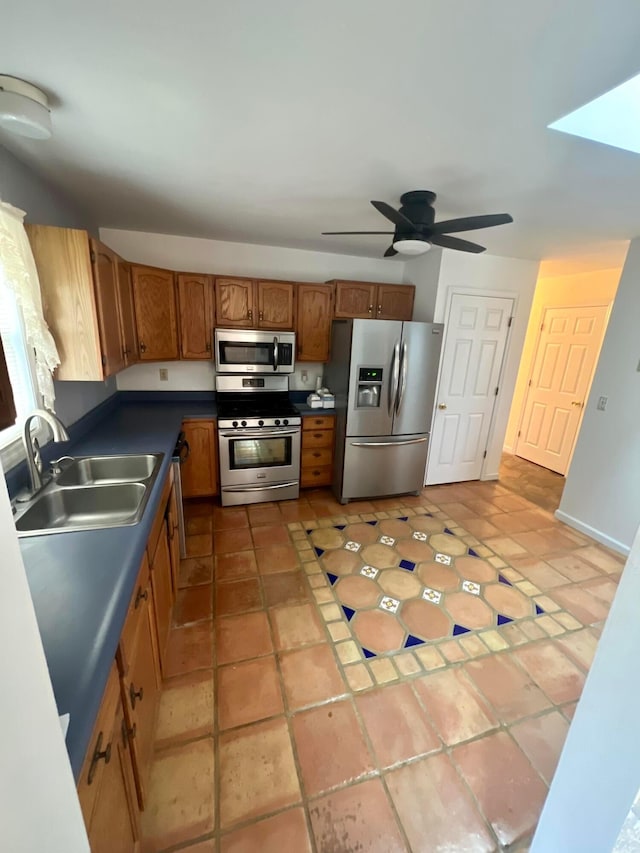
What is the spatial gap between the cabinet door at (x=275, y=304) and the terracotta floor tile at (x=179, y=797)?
2913 millimetres

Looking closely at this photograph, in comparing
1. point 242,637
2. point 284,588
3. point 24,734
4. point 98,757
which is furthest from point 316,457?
point 24,734

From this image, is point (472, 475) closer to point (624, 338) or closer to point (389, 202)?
point (624, 338)

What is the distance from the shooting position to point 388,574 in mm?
2379

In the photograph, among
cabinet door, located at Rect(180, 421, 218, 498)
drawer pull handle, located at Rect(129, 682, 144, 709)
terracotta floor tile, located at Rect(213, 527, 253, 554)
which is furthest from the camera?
cabinet door, located at Rect(180, 421, 218, 498)

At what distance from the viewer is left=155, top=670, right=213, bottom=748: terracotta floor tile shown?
1.43 meters

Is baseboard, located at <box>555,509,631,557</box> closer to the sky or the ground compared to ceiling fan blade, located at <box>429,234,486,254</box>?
closer to the ground

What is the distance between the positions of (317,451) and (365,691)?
6.81ft

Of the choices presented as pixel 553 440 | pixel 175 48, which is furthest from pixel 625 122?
pixel 553 440

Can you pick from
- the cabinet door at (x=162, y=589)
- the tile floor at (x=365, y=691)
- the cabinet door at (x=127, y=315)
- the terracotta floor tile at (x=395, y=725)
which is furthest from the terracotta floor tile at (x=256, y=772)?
the cabinet door at (x=127, y=315)

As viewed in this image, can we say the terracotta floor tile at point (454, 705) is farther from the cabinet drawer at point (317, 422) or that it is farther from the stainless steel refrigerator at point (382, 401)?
the cabinet drawer at point (317, 422)

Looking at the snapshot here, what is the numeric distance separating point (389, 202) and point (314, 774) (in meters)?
2.86

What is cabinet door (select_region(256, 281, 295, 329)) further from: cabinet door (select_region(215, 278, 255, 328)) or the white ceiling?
the white ceiling

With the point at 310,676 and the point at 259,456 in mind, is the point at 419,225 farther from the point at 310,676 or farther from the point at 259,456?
the point at 310,676

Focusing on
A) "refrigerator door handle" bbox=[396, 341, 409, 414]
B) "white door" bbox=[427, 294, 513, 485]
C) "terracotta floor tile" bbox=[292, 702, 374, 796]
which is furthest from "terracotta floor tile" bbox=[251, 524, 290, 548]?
"white door" bbox=[427, 294, 513, 485]
